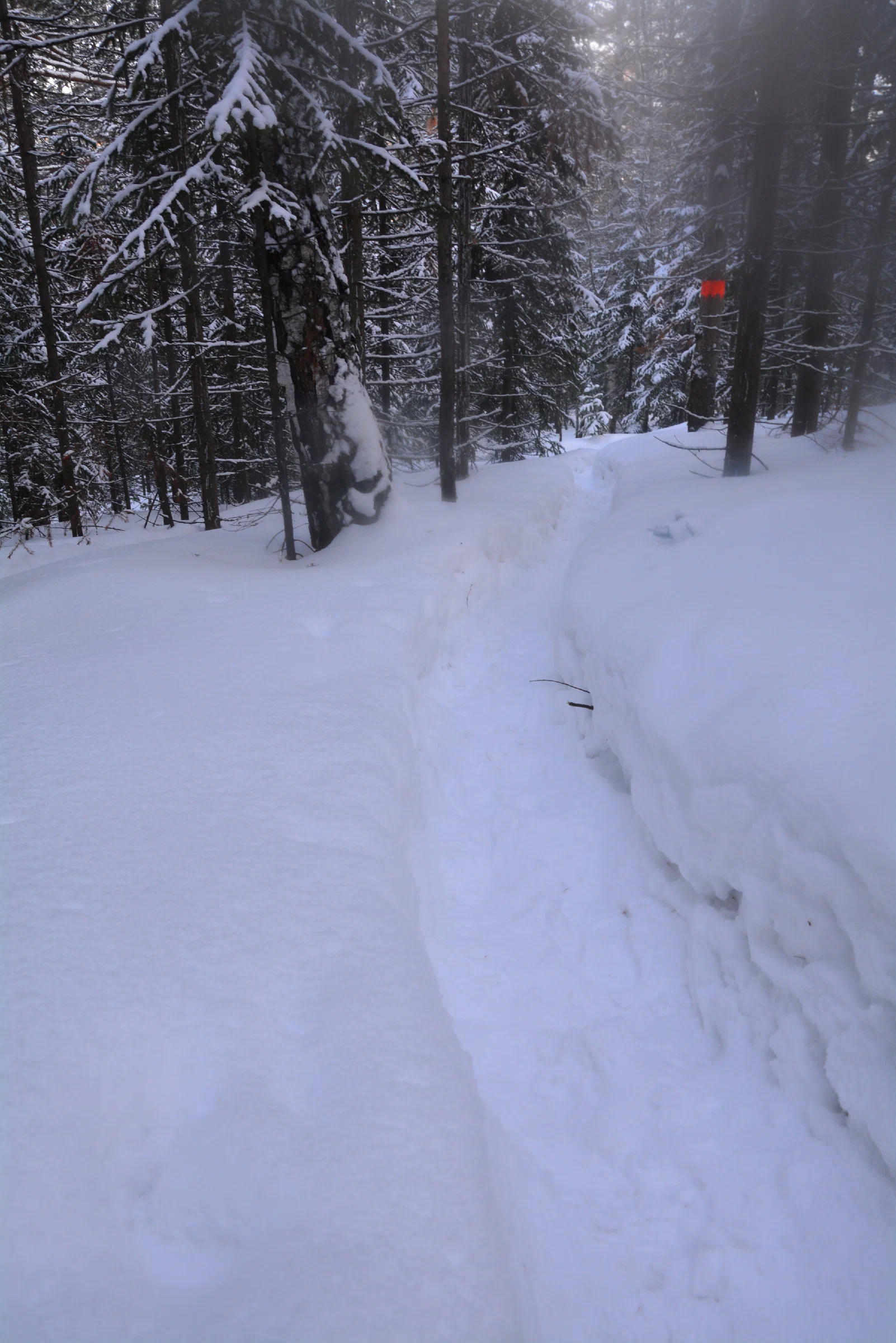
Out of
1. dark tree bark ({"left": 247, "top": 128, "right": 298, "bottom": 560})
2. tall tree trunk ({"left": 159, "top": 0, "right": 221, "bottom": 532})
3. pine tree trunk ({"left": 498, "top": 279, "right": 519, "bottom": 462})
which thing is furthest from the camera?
pine tree trunk ({"left": 498, "top": 279, "right": 519, "bottom": 462})

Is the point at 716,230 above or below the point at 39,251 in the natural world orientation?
above

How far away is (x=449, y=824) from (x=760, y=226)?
8924 mm

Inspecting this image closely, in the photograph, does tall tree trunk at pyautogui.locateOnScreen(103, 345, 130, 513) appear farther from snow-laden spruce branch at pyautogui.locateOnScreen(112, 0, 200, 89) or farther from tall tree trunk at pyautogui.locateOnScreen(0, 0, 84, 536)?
snow-laden spruce branch at pyautogui.locateOnScreen(112, 0, 200, 89)

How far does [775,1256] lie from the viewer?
84.3 inches

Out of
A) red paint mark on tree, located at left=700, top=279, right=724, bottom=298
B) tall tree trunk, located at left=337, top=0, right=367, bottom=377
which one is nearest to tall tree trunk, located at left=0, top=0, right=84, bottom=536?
tall tree trunk, located at left=337, top=0, right=367, bottom=377

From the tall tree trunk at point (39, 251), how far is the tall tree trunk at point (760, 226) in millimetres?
10593

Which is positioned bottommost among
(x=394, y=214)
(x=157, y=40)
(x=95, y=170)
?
(x=95, y=170)

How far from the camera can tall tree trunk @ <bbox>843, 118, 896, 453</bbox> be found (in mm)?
8016

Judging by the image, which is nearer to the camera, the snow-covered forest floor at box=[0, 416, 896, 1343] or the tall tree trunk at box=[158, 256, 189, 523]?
the snow-covered forest floor at box=[0, 416, 896, 1343]

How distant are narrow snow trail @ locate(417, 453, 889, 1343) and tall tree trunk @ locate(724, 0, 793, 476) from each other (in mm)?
7092

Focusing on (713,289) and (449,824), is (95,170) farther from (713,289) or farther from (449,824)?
(713,289)

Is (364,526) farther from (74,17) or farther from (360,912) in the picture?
(74,17)

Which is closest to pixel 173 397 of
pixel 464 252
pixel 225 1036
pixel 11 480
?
pixel 11 480

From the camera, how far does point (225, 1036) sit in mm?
2188
